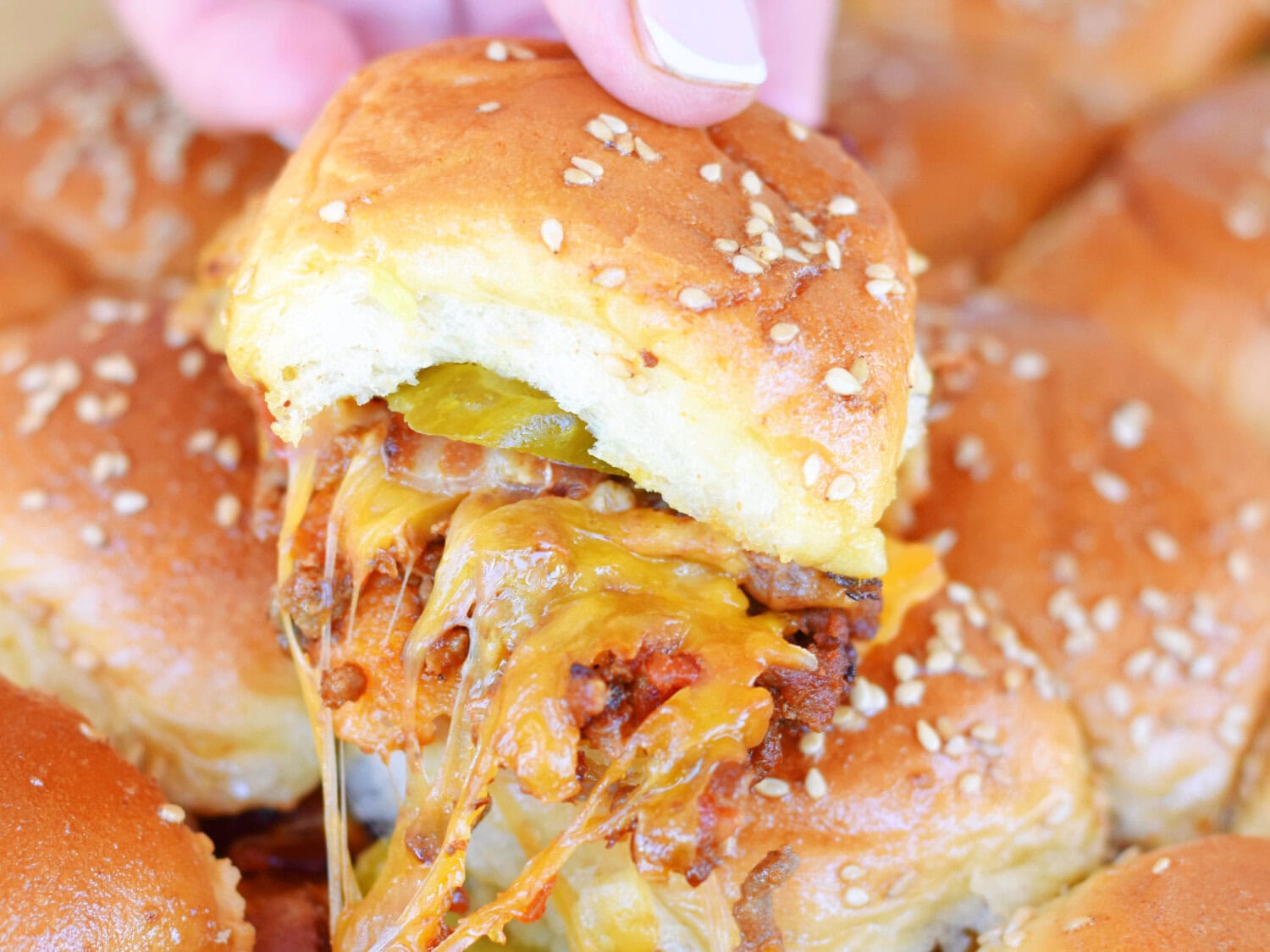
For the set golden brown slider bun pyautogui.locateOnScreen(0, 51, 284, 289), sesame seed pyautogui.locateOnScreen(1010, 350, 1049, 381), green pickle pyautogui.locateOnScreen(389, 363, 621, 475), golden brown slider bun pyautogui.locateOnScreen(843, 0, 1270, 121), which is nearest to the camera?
green pickle pyautogui.locateOnScreen(389, 363, 621, 475)

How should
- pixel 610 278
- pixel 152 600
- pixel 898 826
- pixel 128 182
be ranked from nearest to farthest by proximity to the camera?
pixel 610 278 → pixel 898 826 → pixel 152 600 → pixel 128 182

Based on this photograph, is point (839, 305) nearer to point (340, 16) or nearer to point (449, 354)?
point (449, 354)

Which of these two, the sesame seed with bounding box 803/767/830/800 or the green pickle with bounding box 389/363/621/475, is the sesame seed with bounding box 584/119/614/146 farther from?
the sesame seed with bounding box 803/767/830/800

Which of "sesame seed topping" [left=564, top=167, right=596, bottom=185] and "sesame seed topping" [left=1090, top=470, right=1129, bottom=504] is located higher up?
"sesame seed topping" [left=564, top=167, right=596, bottom=185]

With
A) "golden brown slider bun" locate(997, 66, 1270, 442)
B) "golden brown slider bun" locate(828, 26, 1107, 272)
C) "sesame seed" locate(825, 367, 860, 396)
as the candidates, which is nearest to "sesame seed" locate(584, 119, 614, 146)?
"sesame seed" locate(825, 367, 860, 396)

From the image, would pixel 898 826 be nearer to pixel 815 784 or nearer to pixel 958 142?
pixel 815 784

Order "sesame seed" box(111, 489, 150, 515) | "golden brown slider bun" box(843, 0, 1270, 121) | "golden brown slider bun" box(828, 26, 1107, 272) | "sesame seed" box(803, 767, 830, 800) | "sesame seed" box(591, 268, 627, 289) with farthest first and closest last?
"golden brown slider bun" box(843, 0, 1270, 121) → "golden brown slider bun" box(828, 26, 1107, 272) → "sesame seed" box(111, 489, 150, 515) → "sesame seed" box(803, 767, 830, 800) → "sesame seed" box(591, 268, 627, 289)

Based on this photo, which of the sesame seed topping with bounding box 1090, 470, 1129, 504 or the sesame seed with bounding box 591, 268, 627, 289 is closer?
the sesame seed with bounding box 591, 268, 627, 289

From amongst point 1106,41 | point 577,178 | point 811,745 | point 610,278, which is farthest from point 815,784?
point 1106,41
